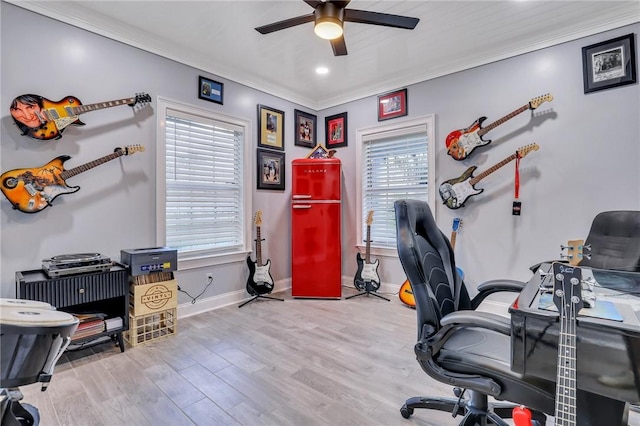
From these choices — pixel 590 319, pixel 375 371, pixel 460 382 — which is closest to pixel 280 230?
pixel 375 371

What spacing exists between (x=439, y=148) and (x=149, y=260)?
3.16 meters

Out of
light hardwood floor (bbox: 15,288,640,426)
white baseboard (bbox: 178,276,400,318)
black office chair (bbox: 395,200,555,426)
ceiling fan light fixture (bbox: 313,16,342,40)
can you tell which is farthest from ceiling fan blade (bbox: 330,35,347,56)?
white baseboard (bbox: 178,276,400,318)

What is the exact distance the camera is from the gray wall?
2258mm

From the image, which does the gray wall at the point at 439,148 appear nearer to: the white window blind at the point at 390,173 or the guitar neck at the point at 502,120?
the guitar neck at the point at 502,120

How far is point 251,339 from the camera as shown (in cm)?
259

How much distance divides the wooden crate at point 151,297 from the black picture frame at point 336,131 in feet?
9.29

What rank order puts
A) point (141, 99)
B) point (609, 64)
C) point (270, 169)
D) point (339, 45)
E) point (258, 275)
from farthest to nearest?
point (270, 169), point (258, 275), point (141, 99), point (609, 64), point (339, 45)

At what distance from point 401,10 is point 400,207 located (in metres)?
1.90

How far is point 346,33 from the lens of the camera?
2.79 meters

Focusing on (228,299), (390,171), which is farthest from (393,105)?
(228,299)

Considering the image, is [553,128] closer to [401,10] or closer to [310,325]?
[401,10]

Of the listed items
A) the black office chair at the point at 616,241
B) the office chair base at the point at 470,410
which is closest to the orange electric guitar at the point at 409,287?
the black office chair at the point at 616,241

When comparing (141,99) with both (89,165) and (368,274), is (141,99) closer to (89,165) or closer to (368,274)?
(89,165)

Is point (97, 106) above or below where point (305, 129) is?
below
